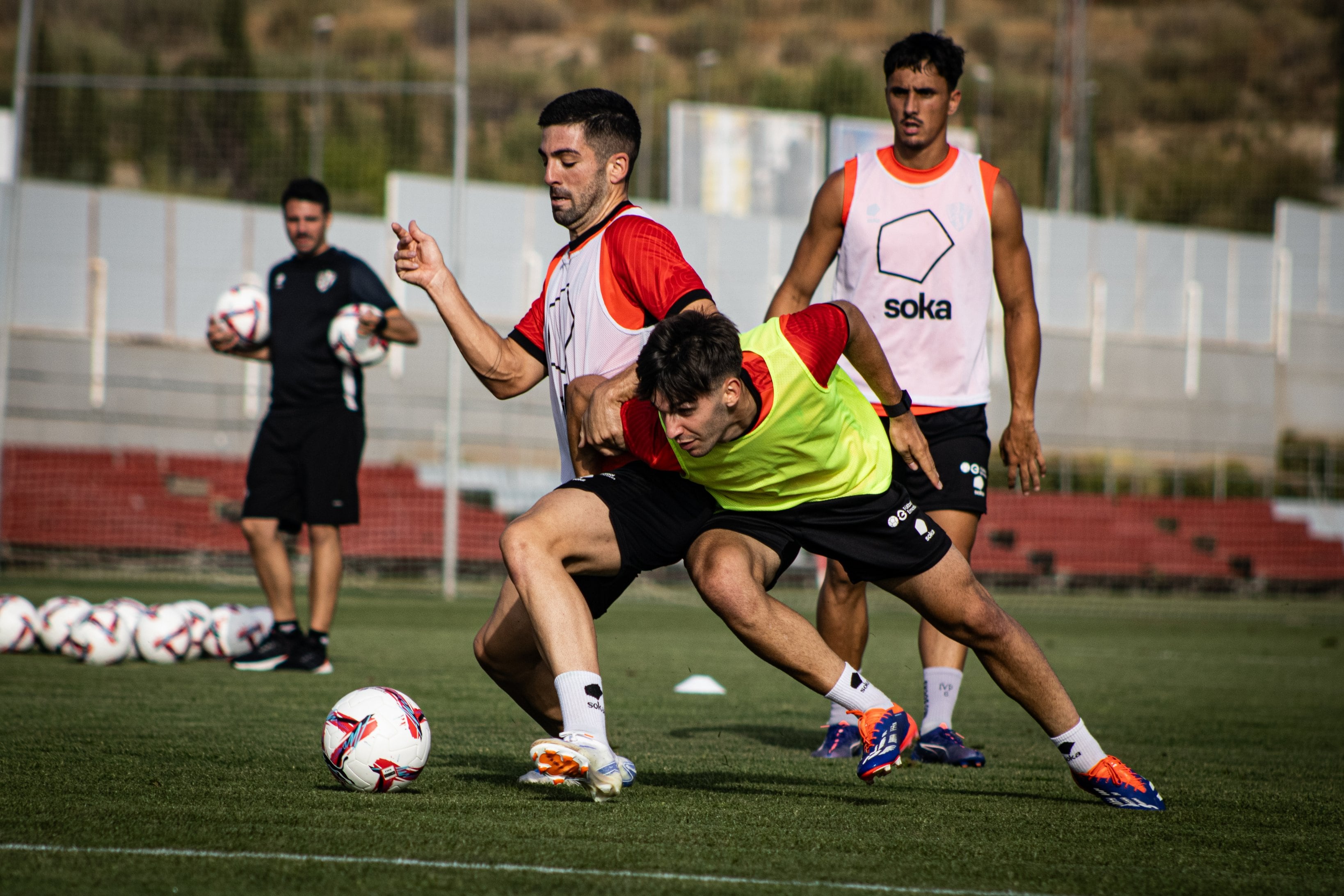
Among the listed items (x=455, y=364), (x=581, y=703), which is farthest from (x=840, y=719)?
(x=455, y=364)

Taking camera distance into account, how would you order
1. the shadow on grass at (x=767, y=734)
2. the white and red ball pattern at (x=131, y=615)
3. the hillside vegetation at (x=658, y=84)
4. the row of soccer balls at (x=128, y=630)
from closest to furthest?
the shadow on grass at (x=767, y=734), the row of soccer balls at (x=128, y=630), the white and red ball pattern at (x=131, y=615), the hillside vegetation at (x=658, y=84)

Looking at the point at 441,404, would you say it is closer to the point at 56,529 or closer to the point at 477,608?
the point at 56,529

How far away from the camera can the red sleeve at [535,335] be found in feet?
14.9

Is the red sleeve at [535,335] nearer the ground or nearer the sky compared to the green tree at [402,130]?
nearer the ground

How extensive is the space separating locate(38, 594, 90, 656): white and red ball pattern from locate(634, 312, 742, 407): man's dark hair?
531cm

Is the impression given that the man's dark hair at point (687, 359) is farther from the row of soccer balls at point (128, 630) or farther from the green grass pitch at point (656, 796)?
the row of soccer balls at point (128, 630)

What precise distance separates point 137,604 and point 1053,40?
7939 cm

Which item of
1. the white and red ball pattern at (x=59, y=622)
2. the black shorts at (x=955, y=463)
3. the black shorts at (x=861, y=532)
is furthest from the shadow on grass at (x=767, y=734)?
the white and red ball pattern at (x=59, y=622)

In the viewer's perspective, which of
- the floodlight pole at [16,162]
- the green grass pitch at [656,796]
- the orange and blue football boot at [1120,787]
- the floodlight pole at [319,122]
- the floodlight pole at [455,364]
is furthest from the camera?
the floodlight pole at [319,122]

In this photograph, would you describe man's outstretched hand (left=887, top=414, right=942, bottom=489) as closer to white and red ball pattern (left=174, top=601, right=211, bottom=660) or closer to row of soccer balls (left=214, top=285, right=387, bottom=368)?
row of soccer balls (left=214, top=285, right=387, bottom=368)

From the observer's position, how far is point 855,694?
396cm

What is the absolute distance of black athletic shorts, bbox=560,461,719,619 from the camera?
401 cm

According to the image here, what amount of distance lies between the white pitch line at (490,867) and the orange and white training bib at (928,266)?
2645 millimetres

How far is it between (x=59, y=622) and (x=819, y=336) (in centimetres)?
557
